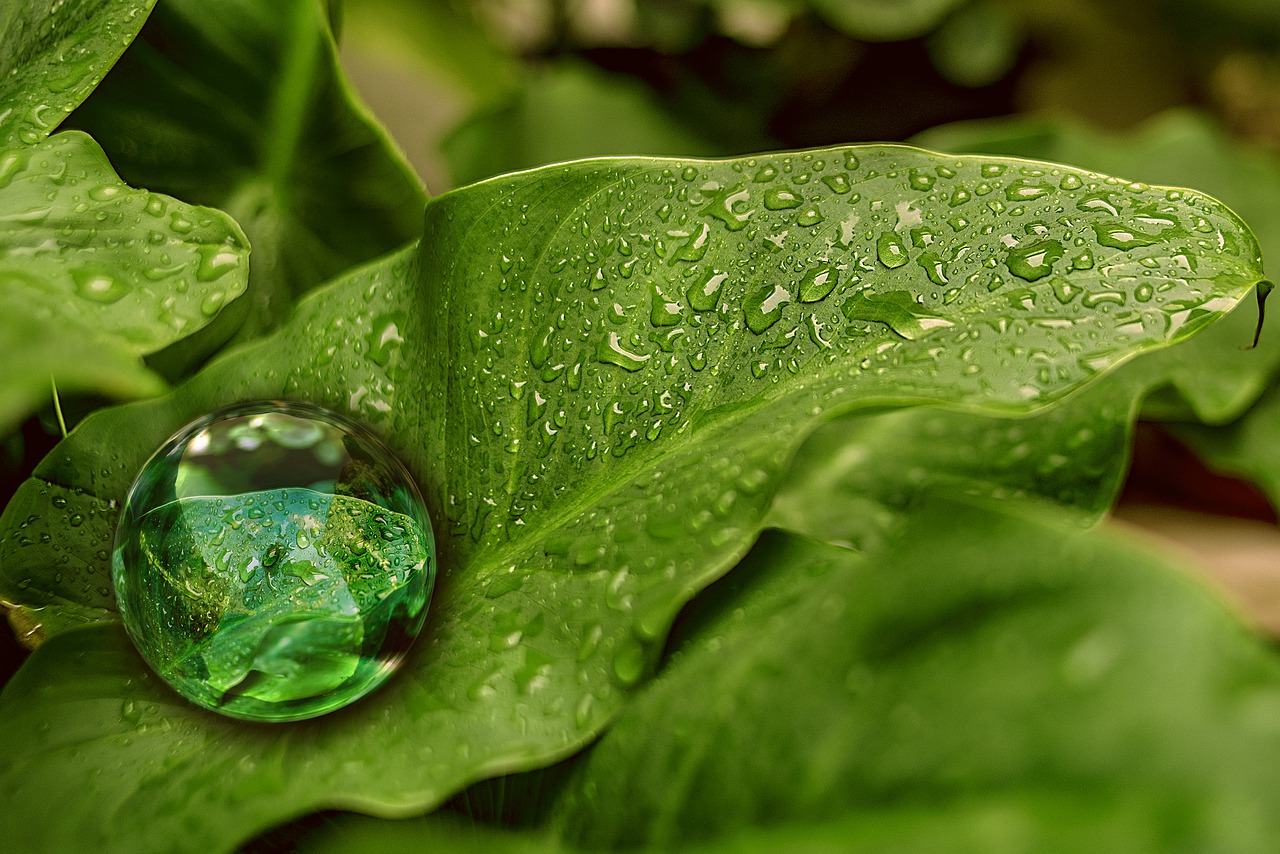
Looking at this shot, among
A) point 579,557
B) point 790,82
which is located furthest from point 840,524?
point 790,82

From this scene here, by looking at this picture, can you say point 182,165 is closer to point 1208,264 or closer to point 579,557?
point 579,557

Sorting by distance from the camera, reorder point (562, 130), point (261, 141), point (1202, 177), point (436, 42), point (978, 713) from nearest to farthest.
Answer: point (978, 713), point (261, 141), point (1202, 177), point (562, 130), point (436, 42)

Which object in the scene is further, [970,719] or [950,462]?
[950,462]

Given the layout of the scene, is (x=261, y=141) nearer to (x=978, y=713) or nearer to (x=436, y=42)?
(x=978, y=713)

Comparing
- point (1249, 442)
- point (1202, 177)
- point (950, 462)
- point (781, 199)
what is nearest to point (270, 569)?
point (781, 199)

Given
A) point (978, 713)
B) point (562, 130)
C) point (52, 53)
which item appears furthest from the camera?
point (562, 130)

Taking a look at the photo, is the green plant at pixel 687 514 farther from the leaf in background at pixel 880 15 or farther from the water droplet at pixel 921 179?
the leaf in background at pixel 880 15

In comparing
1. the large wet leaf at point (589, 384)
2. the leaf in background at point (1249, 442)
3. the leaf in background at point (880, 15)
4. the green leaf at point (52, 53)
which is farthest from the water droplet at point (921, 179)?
the leaf in background at point (880, 15)

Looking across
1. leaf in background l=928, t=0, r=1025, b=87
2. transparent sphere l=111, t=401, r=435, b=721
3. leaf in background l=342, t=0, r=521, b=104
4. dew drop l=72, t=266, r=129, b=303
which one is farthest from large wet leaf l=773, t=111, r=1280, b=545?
leaf in background l=342, t=0, r=521, b=104
